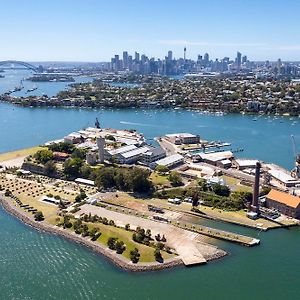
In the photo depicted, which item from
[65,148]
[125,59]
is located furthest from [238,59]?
[65,148]

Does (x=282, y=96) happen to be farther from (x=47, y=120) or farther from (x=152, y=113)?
(x=47, y=120)

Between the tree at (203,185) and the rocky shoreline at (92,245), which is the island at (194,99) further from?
the rocky shoreline at (92,245)

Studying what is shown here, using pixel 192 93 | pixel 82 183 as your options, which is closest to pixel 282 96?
pixel 192 93

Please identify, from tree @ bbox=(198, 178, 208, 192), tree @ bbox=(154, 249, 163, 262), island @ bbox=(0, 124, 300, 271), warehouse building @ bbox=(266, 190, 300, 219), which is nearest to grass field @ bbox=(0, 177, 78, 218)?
island @ bbox=(0, 124, 300, 271)

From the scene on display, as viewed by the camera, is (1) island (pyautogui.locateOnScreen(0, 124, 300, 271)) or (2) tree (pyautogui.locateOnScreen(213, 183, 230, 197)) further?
(2) tree (pyautogui.locateOnScreen(213, 183, 230, 197))

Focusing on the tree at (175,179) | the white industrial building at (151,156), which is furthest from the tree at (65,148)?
the tree at (175,179)

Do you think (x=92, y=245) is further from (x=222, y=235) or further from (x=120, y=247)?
(x=222, y=235)

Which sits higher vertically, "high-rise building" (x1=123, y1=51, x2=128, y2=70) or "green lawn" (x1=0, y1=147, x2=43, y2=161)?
"high-rise building" (x1=123, y1=51, x2=128, y2=70)

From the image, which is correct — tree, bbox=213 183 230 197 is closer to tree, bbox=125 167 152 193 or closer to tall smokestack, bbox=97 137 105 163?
tree, bbox=125 167 152 193

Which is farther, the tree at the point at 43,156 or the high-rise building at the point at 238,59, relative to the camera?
the high-rise building at the point at 238,59
